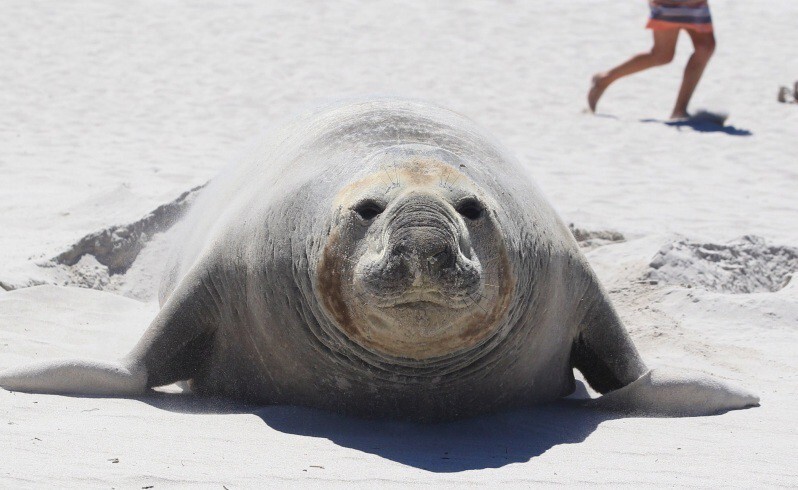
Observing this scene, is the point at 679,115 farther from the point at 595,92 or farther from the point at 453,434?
the point at 453,434

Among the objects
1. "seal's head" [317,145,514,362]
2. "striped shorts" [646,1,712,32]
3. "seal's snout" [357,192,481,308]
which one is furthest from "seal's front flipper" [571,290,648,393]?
"striped shorts" [646,1,712,32]

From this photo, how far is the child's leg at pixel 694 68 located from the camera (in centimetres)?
1270

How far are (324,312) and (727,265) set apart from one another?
363 centimetres

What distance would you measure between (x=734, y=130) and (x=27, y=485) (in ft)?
32.8

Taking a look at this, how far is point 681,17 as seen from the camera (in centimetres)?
1277

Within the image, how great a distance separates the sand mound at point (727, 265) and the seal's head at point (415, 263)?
116 inches

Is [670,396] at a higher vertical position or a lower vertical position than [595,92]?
lower

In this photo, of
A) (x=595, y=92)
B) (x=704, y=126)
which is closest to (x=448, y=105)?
(x=595, y=92)

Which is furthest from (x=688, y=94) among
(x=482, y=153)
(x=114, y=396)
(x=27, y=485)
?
(x=27, y=485)

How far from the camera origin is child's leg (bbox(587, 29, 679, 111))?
509 inches

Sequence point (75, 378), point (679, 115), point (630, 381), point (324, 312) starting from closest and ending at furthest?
1. point (324, 312)
2. point (75, 378)
3. point (630, 381)
4. point (679, 115)

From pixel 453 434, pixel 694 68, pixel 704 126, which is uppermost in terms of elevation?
pixel 694 68

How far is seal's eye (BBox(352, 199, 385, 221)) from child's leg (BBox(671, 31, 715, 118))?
9417 mm

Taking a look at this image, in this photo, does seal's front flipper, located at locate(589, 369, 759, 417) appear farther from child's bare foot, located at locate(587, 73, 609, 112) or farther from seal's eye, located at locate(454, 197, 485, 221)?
child's bare foot, located at locate(587, 73, 609, 112)
